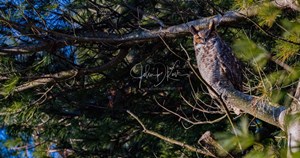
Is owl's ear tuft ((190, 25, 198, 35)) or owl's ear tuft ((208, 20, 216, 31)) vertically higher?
owl's ear tuft ((208, 20, 216, 31))

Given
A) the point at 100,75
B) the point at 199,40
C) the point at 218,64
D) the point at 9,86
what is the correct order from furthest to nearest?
the point at 100,75 → the point at 9,86 → the point at 199,40 → the point at 218,64

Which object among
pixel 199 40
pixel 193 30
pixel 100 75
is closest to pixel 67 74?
pixel 100 75

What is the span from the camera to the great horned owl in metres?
2.61

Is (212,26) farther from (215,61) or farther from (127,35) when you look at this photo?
(127,35)

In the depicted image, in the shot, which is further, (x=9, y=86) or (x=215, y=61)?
(x=9, y=86)

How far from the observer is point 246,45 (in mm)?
1432

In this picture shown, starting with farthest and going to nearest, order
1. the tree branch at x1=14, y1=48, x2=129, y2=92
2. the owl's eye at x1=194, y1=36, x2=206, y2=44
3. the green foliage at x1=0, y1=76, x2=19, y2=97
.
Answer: the tree branch at x1=14, y1=48, x2=129, y2=92
the green foliage at x1=0, y1=76, x2=19, y2=97
the owl's eye at x1=194, y1=36, x2=206, y2=44

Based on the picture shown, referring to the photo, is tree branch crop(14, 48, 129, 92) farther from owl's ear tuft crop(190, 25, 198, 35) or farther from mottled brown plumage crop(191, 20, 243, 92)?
mottled brown plumage crop(191, 20, 243, 92)

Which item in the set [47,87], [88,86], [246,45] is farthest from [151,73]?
[246,45]

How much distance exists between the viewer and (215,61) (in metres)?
2.76

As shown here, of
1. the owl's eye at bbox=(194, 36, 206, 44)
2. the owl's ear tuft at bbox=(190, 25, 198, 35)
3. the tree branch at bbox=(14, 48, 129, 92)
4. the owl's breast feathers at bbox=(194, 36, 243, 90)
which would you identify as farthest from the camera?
the tree branch at bbox=(14, 48, 129, 92)

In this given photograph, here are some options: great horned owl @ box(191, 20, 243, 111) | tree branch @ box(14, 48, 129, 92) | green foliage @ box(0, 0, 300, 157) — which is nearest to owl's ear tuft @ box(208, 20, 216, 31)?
great horned owl @ box(191, 20, 243, 111)

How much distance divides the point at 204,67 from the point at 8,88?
1386 mm

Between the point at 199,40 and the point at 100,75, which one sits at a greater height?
the point at 199,40
